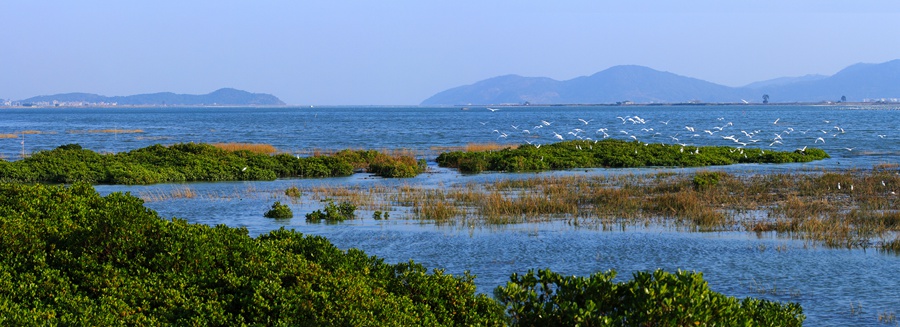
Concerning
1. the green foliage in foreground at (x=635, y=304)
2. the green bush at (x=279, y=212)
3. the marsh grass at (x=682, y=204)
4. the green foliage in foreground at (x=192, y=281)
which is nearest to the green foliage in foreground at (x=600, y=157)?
the marsh grass at (x=682, y=204)

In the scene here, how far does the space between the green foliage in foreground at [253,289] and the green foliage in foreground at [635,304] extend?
0.01m

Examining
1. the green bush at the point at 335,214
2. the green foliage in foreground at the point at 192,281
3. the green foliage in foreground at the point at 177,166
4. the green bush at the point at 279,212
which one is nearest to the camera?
the green foliage in foreground at the point at 192,281

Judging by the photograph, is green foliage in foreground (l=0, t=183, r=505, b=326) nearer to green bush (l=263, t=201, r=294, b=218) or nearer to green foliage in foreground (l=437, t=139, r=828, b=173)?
green bush (l=263, t=201, r=294, b=218)

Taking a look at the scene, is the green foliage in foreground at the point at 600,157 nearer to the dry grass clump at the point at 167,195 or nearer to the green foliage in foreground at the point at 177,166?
the green foliage in foreground at the point at 177,166

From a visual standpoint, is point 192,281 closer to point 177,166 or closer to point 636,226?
point 636,226

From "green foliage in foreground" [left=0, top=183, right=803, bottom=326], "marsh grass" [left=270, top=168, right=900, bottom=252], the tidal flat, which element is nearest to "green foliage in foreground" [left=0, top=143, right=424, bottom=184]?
the tidal flat

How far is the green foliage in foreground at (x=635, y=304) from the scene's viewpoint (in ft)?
27.9

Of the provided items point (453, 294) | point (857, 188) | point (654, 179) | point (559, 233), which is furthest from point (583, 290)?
point (654, 179)

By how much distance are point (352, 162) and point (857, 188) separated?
23570mm

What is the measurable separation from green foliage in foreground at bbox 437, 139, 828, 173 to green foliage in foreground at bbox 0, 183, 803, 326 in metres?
32.8

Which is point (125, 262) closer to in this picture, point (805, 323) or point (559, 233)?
point (805, 323)

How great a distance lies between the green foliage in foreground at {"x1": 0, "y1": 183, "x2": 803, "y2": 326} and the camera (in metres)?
8.62

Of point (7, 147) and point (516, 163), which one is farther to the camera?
point (7, 147)

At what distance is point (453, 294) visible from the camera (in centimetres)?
1010
